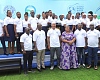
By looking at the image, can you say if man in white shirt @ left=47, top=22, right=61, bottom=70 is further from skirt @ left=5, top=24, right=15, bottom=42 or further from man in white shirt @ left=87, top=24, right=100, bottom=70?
skirt @ left=5, top=24, right=15, bottom=42

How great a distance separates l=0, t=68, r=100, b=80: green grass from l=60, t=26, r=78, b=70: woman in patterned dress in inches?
9.9

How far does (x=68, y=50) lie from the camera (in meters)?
6.99

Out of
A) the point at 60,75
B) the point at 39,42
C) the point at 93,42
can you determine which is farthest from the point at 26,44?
the point at 93,42

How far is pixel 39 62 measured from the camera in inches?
269

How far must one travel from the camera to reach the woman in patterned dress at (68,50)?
6.97 m

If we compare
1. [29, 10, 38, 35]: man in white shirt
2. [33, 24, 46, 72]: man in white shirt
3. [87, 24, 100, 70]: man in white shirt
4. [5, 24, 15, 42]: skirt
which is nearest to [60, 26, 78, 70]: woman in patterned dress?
[87, 24, 100, 70]: man in white shirt

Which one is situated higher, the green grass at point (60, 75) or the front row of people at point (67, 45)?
the front row of people at point (67, 45)

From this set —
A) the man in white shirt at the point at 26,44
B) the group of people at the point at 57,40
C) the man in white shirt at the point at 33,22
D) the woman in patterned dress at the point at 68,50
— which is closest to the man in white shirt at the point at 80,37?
the group of people at the point at 57,40

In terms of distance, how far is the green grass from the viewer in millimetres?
6191

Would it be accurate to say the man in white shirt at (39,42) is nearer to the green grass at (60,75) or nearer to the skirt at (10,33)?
the green grass at (60,75)

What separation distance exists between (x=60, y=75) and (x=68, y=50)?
96cm

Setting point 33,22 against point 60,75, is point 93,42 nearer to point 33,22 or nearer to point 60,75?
point 60,75

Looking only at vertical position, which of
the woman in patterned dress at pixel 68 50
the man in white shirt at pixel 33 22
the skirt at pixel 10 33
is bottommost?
the woman in patterned dress at pixel 68 50

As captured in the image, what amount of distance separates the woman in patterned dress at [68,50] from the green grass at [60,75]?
0.25m
